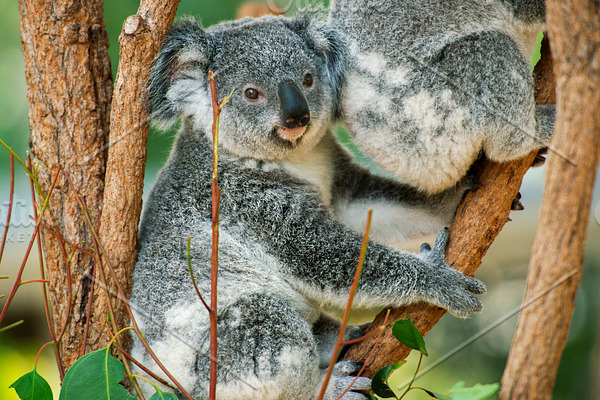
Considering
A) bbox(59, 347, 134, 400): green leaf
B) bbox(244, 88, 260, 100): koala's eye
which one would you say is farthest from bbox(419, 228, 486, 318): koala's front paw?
bbox(59, 347, 134, 400): green leaf

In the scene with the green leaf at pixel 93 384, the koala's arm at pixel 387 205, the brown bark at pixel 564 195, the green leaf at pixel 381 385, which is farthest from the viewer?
the koala's arm at pixel 387 205

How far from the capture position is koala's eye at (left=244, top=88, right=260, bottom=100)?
2.27m

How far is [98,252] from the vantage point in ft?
7.19

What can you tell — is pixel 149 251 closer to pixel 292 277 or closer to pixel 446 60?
pixel 292 277

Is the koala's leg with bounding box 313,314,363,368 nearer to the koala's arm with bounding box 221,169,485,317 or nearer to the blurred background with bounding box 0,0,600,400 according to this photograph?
the koala's arm with bounding box 221,169,485,317

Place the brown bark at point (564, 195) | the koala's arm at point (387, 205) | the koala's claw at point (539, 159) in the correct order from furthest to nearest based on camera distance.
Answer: the koala's arm at point (387, 205)
the koala's claw at point (539, 159)
the brown bark at point (564, 195)

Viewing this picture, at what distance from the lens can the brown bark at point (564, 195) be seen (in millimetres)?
1246

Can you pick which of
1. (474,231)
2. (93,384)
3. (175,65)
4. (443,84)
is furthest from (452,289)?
(175,65)

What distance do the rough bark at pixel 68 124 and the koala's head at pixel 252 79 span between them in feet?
0.98

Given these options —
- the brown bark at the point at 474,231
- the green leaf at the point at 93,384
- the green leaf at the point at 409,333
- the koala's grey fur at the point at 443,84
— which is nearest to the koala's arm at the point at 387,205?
the koala's grey fur at the point at 443,84

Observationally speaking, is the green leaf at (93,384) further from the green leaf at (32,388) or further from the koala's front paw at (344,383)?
the koala's front paw at (344,383)

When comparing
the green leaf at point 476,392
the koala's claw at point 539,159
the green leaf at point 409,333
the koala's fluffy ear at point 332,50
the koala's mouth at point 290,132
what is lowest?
the green leaf at point 409,333

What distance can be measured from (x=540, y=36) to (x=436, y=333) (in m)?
2.55

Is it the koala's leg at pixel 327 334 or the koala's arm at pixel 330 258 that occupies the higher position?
the koala's arm at pixel 330 258
